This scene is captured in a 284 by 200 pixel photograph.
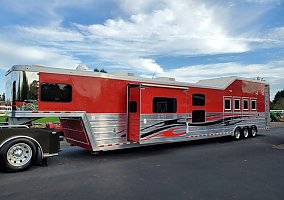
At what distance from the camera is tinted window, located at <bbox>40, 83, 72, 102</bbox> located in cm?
814

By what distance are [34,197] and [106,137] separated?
414cm

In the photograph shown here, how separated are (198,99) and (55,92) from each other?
6.36m

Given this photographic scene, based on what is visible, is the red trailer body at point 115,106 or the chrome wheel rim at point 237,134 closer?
the red trailer body at point 115,106

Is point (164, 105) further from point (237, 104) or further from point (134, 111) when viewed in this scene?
point (237, 104)

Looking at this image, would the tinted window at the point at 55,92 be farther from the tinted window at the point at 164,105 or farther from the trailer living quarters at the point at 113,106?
the tinted window at the point at 164,105

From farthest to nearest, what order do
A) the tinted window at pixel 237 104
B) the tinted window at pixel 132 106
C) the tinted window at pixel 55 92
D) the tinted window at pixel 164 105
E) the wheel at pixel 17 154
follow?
the tinted window at pixel 237 104 < the tinted window at pixel 164 105 < the tinted window at pixel 132 106 < the tinted window at pixel 55 92 < the wheel at pixel 17 154

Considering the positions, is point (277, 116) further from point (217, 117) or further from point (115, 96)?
point (115, 96)

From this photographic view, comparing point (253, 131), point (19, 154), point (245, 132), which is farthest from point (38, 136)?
point (253, 131)

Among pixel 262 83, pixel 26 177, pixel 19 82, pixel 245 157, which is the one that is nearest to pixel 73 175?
pixel 26 177

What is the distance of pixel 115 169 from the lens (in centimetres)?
764

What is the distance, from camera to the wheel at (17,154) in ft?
23.7

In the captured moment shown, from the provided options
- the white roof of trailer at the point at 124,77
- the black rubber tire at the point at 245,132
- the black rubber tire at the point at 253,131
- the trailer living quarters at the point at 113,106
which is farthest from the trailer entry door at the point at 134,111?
the black rubber tire at the point at 253,131

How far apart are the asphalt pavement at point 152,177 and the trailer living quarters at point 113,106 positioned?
66 cm

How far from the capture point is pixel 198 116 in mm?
12078
